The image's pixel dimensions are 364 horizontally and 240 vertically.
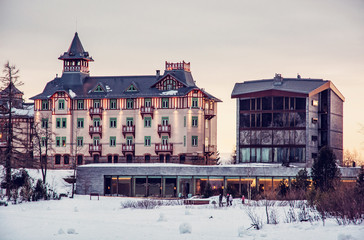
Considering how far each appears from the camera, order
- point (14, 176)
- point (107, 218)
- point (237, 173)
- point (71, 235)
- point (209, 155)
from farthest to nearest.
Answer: point (209, 155)
point (237, 173)
point (14, 176)
point (107, 218)
point (71, 235)

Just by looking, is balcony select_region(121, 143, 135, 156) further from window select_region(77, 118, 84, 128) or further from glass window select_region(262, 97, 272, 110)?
glass window select_region(262, 97, 272, 110)

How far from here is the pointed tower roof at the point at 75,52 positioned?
103 meters

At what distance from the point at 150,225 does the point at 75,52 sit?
196ft

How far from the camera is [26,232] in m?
42.6

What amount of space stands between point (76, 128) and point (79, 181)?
14.1 metres

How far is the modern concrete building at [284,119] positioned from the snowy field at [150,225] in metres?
22.8

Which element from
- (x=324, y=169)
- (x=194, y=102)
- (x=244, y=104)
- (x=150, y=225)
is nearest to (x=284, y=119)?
(x=244, y=104)

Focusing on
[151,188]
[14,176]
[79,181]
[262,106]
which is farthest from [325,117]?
[14,176]

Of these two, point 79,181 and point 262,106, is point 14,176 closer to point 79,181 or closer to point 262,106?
point 79,181

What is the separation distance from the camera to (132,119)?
318 feet

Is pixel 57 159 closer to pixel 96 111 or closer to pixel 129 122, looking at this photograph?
pixel 96 111

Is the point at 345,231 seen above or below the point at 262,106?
below

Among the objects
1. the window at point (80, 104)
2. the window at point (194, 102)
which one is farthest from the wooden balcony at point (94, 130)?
the window at point (194, 102)

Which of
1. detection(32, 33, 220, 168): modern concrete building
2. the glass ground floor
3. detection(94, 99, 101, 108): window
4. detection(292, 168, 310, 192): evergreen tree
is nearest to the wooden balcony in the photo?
detection(32, 33, 220, 168): modern concrete building
